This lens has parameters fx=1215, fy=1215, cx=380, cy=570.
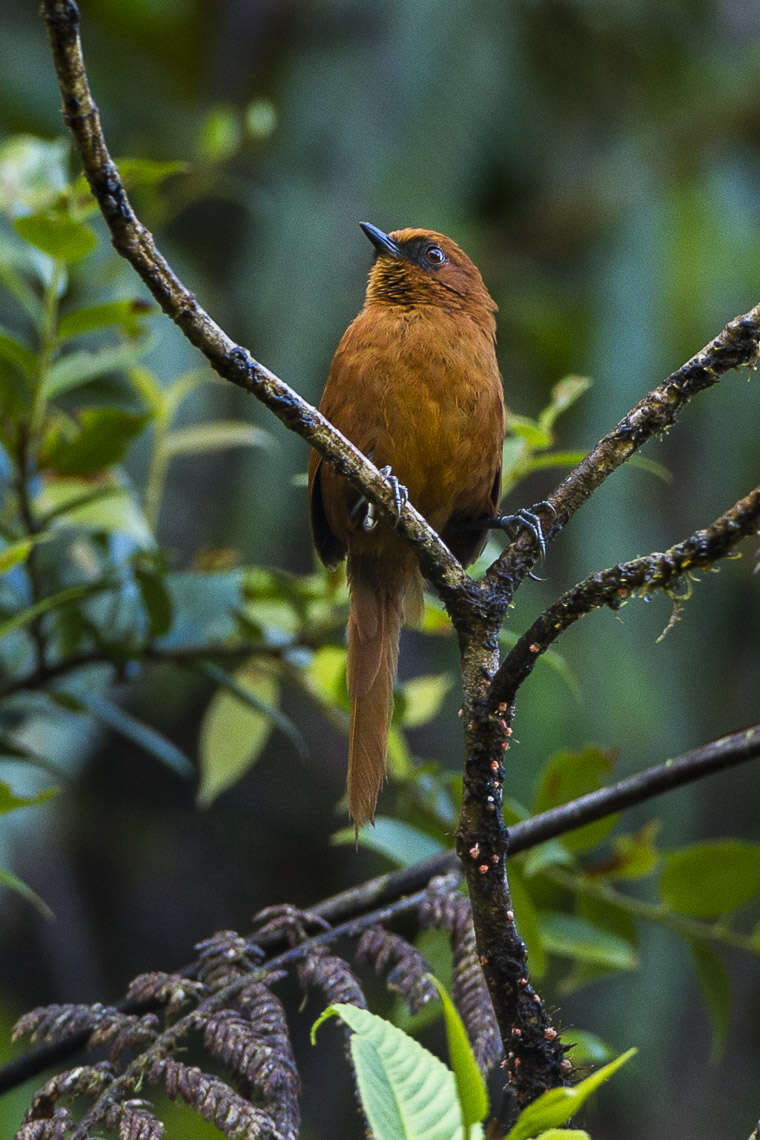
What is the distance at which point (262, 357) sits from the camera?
3904 millimetres

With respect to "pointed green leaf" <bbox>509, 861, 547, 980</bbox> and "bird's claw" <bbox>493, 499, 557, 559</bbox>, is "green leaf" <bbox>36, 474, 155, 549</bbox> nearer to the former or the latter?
"bird's claw" <bbox>493, 499, 557, 559</bbox>

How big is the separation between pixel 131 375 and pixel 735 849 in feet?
4.58

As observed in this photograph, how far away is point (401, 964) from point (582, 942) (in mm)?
503

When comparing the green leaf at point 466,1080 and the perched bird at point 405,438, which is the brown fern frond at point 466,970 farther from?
the perched bird at point 405,438

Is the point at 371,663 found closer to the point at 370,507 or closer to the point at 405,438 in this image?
the point at 370,507

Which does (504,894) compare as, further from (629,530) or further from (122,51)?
(122,51)

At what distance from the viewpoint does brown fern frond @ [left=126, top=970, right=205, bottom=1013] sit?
1386mm

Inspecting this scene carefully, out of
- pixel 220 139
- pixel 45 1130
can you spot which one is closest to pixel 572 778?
pixel 45 1130

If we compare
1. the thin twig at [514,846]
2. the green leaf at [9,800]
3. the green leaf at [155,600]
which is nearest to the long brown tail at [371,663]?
the thin twig at [514,846]

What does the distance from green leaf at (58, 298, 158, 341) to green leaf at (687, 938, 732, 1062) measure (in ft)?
4.40

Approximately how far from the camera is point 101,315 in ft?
6.68

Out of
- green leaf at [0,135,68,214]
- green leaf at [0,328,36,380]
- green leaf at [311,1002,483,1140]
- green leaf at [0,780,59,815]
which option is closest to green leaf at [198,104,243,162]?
green leaf at [0,135,68,214]

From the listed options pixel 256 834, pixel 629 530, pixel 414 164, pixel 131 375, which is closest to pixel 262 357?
pixel 414 164

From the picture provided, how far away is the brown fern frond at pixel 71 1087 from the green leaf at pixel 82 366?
46.3 inches
